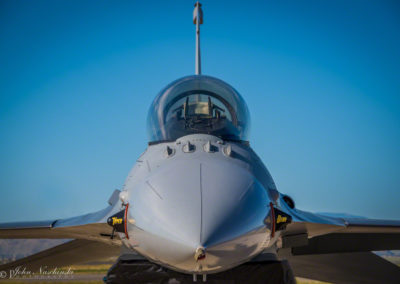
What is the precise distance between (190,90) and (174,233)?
10.2ft

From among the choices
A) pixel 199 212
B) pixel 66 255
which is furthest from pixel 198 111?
pixel 66 255

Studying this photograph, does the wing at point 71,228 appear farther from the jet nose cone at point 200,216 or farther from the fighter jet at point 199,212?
the jet nose cone at point 200,216

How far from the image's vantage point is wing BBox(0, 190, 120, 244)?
5.03m

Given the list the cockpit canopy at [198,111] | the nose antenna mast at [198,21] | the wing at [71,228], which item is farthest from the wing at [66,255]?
the nose antenna mast at [198,21]

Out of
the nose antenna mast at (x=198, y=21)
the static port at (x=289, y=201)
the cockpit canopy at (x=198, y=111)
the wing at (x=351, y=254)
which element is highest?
the nose antenna mast at (x=198, y=21)

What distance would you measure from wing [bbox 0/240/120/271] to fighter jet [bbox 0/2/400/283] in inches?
55.4

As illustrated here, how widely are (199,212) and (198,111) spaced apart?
2572 mm

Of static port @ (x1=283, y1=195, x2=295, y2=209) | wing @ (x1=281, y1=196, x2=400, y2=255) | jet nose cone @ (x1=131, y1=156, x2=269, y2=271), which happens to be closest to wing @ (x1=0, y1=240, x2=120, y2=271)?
static port @ (x1=283, y1=195, x2=295, y2=209)

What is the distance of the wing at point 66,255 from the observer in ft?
24.4

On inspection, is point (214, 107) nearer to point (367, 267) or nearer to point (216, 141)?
point (216, 141)

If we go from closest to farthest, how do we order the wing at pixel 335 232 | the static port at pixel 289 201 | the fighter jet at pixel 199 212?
the fighter jet at pixel 199 212, the wing at pixel 335 232, the static port at pixel 289 201

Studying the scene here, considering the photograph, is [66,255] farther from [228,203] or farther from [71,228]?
[228,203]

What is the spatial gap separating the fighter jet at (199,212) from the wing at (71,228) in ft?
0.07

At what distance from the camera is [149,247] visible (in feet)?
10.5
